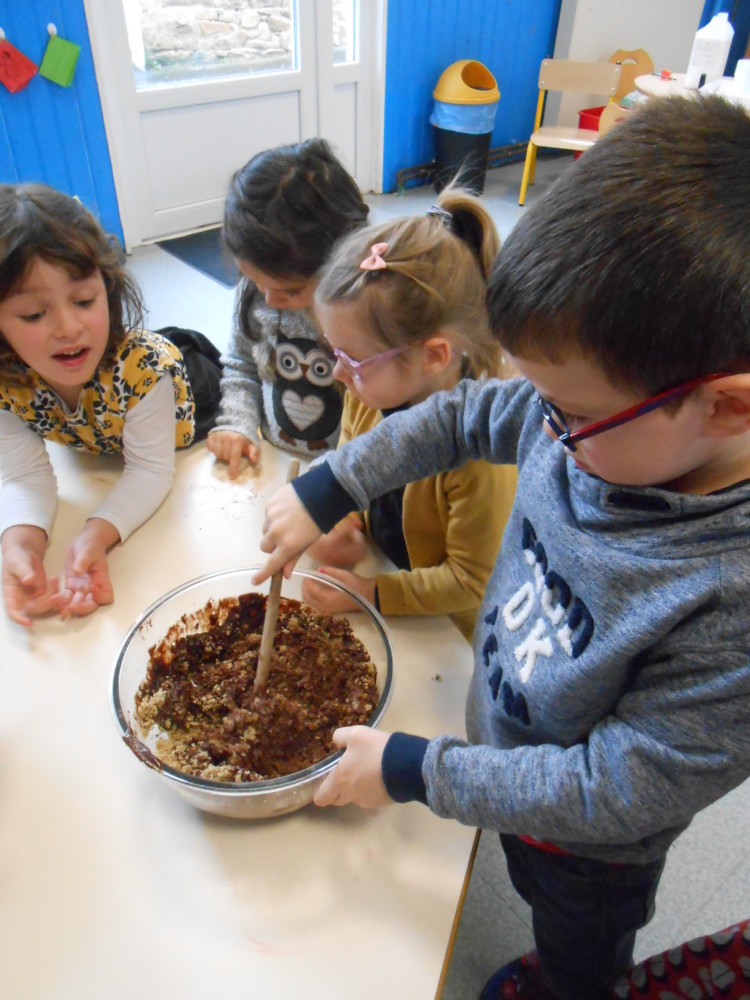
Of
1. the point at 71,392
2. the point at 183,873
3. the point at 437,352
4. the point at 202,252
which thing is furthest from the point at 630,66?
the point at 183,873

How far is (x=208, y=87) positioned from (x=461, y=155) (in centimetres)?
153

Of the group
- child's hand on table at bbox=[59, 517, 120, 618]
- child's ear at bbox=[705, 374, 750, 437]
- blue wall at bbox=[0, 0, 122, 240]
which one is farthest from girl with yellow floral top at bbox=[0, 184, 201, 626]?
blue wall at bbox=[0, 0, 122, 240]

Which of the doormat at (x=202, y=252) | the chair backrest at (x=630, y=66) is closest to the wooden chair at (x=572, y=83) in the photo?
the chair backrest at (x=630, y=66)

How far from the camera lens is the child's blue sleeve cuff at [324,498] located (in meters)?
0.78

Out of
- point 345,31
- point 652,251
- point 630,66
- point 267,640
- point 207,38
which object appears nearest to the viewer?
point 652,251

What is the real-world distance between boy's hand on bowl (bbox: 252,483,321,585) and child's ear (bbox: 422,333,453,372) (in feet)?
0.96

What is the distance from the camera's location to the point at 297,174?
3.53 ft

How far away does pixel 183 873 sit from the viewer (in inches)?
24.3

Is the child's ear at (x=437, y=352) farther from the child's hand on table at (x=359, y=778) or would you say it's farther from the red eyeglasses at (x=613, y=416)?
the child's hand on table at (x=359, y=778)

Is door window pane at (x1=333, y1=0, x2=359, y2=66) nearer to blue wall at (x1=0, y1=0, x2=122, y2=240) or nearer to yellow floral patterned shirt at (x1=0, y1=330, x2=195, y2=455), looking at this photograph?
blue wall at (x1=0, y1=0, x2=122, y2=240)

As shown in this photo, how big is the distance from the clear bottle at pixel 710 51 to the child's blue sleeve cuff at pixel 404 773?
331cm

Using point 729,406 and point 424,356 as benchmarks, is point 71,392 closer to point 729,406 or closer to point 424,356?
point 424,356

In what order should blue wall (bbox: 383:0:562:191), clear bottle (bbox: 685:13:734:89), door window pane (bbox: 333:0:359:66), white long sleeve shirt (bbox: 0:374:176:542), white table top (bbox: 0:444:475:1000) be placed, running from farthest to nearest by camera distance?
blue wall (bbox: 383:0:562:191), door window pane (bbox: 333:0:359:66), clear bottle (bbox: 685:13:734:89), white long sleeve shirt (bbox: 0:374:176:542), white table top (bbox: 0:444:475:1000)

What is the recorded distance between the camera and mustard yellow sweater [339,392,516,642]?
2.83 ft
